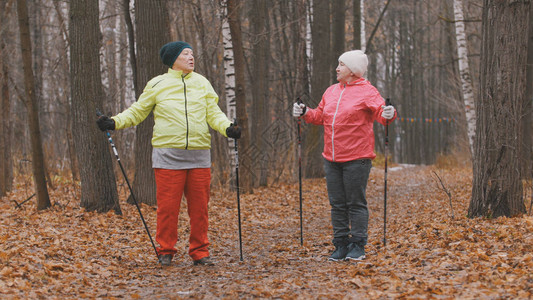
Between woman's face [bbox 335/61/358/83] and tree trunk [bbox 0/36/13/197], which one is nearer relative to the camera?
woman's face [bbox 335/61/358/83]

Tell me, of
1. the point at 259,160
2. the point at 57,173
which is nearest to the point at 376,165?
the point at 259,160

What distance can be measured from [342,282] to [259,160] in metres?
9.67

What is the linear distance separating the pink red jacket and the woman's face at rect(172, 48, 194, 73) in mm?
1554

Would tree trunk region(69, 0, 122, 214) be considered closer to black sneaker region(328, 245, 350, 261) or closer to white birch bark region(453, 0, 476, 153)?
black sneaker region(328, 245, 350, 261)

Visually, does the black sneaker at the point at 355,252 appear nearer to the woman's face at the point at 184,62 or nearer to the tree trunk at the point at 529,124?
the woman's face at the point at 184,62

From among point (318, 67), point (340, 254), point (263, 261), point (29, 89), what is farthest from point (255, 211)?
point (318, 67)

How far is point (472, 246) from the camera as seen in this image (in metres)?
5.63

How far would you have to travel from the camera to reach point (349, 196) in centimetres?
585

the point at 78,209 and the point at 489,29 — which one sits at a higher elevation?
the point at 489,29

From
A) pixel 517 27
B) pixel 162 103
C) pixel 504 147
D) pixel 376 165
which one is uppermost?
pixel 517 27

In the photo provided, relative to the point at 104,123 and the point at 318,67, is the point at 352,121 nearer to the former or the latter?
the point at 104,123

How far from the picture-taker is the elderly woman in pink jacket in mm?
5750

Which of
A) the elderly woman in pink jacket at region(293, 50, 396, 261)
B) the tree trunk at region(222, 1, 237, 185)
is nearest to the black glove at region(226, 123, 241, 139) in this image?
the elderly woman in pink jacket at region(293, 50, 396, 261)

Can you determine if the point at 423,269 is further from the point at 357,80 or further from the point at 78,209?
the point at 78,209
